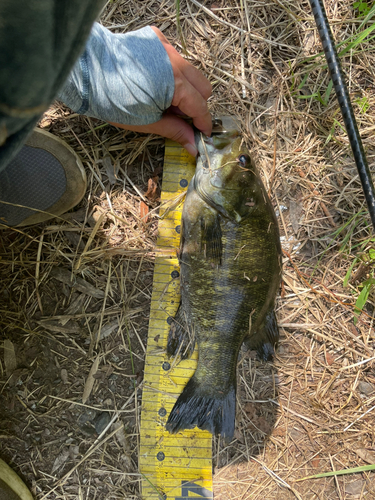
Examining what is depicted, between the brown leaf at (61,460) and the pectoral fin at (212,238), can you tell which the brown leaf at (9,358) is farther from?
the pectoral fin at (212,238)

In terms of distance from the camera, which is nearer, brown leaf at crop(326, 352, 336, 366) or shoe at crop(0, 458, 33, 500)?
shoe at crop(0, 458, 33, 500)

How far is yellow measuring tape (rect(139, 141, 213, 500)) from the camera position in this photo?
2.28m

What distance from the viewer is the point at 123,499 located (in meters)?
2.29

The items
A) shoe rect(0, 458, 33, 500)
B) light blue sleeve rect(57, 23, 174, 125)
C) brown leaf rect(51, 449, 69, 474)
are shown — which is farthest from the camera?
brown leaf rect(51, 449, 69, 474)

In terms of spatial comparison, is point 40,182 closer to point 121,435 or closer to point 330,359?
point 121,435

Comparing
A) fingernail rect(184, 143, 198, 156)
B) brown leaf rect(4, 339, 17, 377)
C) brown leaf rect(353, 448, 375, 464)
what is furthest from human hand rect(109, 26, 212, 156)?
brown leaf rect(353, 448, 375, 464)

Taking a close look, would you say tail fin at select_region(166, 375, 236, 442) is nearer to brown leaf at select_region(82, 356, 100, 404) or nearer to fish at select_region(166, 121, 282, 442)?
fish at select_region(166, 121, 282, 442)

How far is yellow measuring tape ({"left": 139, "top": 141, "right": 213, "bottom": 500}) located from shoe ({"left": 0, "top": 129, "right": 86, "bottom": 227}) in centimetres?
61

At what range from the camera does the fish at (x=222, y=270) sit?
6.84 ft

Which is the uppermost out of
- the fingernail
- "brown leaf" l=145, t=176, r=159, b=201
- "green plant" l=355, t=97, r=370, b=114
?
"green plant" l=355, t=97, r=370, b=114

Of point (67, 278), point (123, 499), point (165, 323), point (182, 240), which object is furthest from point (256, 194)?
point (123, 499)

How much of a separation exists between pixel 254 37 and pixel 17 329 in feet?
8.52

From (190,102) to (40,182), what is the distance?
3.58 ft

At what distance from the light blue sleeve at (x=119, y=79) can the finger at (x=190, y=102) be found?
42 millimetres
